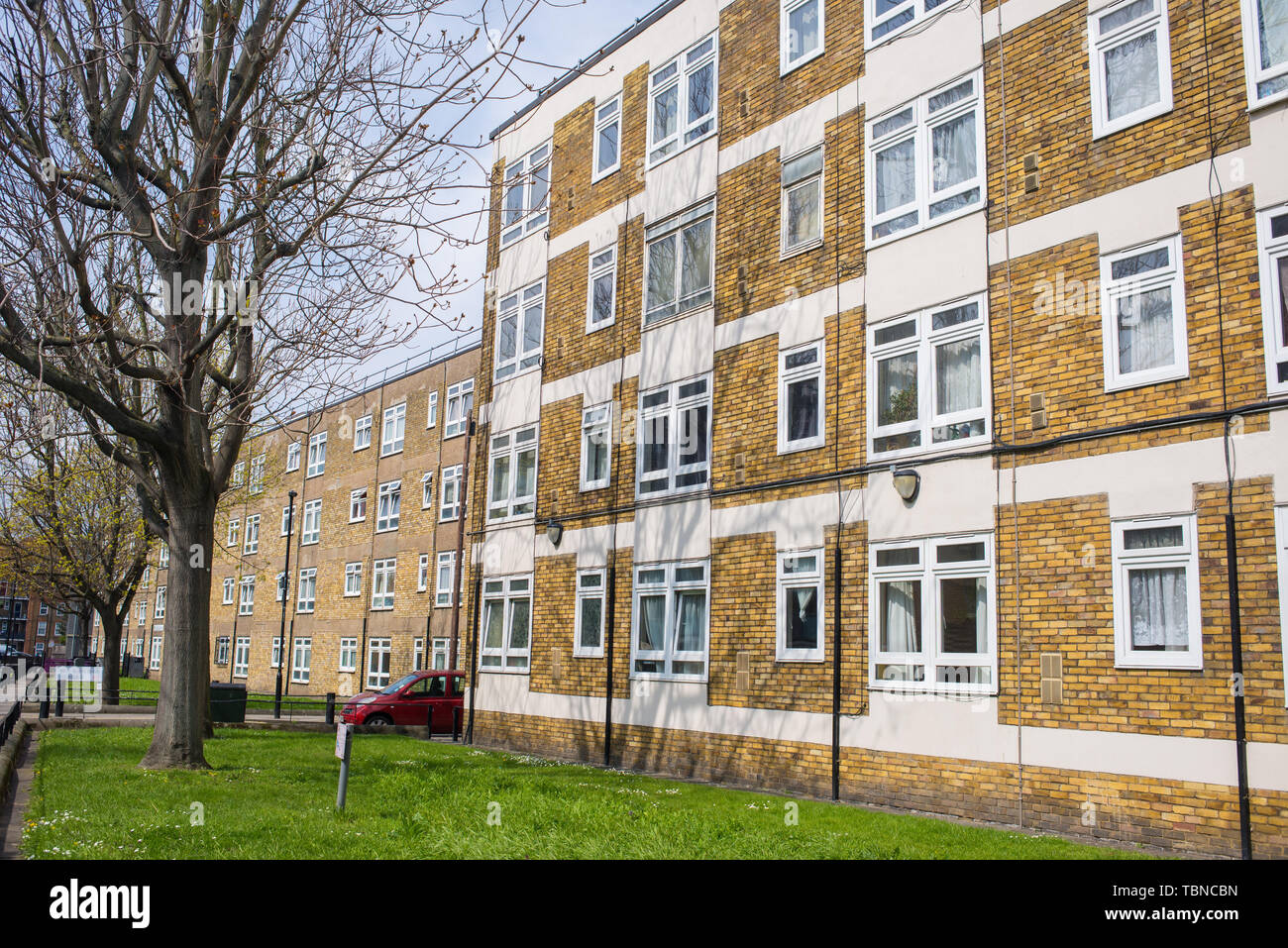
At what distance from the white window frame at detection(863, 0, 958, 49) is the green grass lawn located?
9764 mm

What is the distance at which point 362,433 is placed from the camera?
43.4 metres

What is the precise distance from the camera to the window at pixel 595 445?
62.0ft

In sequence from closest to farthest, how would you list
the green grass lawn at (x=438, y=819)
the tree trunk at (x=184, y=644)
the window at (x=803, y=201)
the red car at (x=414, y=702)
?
the green grass lawn at (x=438, y=819) < the tree trunk at (x=184, y=644) < the window at (x=803, y=201) < the red car at (x=414, y=702)

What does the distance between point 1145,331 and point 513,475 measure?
13.2 m

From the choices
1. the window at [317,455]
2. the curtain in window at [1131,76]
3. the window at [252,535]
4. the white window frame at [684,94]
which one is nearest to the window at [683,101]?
the white window frame at [684,94]

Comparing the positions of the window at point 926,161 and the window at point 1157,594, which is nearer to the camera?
the window at point 1157,594

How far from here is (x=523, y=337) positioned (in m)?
22.1

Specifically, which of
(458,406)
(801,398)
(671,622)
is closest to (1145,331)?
(801,398)

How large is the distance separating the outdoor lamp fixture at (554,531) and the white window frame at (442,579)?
15312mm

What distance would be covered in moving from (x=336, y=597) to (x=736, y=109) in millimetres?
30962

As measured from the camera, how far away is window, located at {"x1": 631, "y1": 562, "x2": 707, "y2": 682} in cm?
1636

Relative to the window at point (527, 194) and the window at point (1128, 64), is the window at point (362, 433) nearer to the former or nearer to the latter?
the window at point (527, 194)

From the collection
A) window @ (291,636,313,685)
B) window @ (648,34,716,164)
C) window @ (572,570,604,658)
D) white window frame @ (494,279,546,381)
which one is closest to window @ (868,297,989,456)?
window @ (648,34,716,164)
